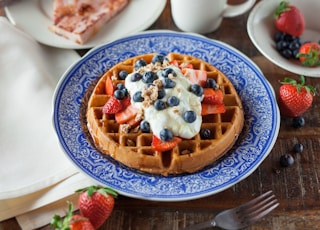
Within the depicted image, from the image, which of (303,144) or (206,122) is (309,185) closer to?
(303,144)

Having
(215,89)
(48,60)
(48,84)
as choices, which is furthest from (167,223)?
(48,60)

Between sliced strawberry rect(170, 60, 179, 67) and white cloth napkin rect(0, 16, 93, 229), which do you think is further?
sliced strawberry rect(170, 60, 179, 67)

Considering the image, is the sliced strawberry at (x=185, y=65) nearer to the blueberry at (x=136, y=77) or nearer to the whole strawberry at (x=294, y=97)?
the blueberry at (x=136, y=77)

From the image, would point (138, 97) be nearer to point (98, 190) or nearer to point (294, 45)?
point (98, 190)

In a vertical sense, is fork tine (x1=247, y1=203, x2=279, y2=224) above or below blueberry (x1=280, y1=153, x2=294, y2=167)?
above

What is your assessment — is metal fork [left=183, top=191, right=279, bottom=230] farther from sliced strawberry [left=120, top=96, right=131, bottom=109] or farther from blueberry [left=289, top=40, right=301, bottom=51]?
blueberry [left=289, top=40, right=301, bottom=51]

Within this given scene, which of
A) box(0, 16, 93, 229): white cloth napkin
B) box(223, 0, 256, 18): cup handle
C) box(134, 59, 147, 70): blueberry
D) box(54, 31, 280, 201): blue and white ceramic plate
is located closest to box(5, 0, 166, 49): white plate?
box(0, 16, 93, 229): white cloth napkin
